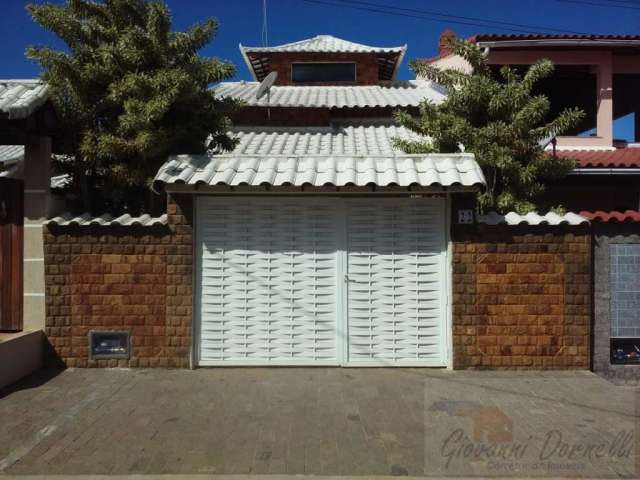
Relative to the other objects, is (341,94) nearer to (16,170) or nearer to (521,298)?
(16,170)

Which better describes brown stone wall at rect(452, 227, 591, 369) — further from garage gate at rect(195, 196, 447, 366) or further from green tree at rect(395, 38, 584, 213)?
green tree at rect(395, 38, 584, 213)

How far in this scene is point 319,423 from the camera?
470 cm

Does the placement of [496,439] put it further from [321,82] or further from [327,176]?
[321,82]

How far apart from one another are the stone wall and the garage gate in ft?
6.24

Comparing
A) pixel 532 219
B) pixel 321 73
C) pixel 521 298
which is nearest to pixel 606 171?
pixel 532 219

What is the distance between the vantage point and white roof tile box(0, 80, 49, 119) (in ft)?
18.8

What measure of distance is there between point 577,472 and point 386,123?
9.09 m

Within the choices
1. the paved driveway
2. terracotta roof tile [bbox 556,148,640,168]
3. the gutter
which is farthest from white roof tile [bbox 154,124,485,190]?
terracotta roof tile [bbox 556,148,640,168]

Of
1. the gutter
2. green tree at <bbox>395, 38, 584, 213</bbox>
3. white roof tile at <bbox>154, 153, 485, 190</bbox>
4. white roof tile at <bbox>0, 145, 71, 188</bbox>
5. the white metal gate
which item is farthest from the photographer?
the gutter

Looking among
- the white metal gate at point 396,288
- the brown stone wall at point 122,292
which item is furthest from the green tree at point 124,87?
the white metal gate at point 396,288

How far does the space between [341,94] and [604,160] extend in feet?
20.4

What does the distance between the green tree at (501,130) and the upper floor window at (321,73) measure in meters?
7.10

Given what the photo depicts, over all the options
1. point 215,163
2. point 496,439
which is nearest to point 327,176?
point 215,163

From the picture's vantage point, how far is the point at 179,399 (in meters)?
5.33
